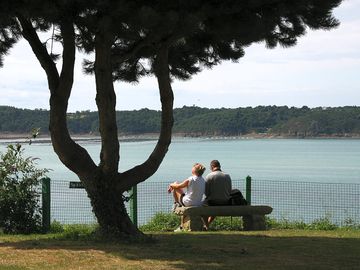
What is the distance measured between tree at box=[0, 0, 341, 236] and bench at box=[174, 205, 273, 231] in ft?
6.84

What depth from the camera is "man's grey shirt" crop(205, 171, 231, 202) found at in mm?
13266

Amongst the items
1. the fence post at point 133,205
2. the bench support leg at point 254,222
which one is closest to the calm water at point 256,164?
the fence post at point 133,205

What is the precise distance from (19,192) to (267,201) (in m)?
5.77

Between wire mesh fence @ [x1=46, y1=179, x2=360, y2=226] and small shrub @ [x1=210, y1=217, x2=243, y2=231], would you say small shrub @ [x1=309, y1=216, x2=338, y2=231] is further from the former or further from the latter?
small shrub @ [x1=210, y1=217, x2=243, y2=231]

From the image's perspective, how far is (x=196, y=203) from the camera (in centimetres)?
1320

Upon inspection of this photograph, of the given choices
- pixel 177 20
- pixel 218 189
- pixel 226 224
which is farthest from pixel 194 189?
pixel 177 20

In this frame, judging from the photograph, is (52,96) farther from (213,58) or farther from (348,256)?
(348,256)

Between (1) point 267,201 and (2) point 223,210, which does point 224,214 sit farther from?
(1) point 267,201

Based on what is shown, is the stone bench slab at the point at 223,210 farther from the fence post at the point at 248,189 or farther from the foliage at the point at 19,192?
the foliage at the point at 19,192

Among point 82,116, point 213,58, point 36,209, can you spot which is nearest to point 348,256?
point 213,58

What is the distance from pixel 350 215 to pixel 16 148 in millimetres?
7093

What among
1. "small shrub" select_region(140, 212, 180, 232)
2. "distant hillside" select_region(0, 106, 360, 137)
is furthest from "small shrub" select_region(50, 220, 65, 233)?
"distant hillside" select_region(0, 106, 360, 137)

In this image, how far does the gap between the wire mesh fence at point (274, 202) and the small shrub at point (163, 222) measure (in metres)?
0.38

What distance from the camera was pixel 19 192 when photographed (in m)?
12.5
